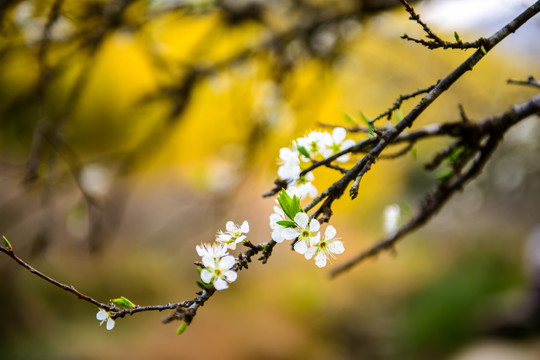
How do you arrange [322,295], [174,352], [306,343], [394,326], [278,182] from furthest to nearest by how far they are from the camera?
[322,295] → [394,326] → [306,343] → [174,352] → [278,182]

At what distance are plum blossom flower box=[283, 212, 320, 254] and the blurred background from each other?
38 cm

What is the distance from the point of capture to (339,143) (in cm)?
88

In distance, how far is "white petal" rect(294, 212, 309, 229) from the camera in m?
0.65

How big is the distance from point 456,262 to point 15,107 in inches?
311

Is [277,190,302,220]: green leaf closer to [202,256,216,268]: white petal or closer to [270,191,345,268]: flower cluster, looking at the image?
[270,191,345,268]: flower cluster

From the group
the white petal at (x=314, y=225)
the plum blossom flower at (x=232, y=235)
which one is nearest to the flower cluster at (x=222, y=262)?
the plum blossom flower at (x=232, y=235)

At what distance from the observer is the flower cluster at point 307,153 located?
32.3 inches

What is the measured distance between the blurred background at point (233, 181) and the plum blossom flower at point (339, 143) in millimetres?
114

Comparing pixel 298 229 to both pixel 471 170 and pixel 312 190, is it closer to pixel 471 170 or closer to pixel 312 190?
pixel 312 190

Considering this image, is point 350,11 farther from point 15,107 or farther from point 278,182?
point 15,107

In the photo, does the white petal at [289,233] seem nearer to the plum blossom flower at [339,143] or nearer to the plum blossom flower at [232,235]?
the plum blossom flower at [232,235]

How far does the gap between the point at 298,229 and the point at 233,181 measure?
2.20 meters

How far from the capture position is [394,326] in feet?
23.5

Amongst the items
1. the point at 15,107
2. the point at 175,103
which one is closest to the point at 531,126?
the point at 175,103
